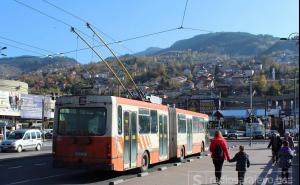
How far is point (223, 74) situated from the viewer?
16975 cm

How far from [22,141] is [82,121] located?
2374cm

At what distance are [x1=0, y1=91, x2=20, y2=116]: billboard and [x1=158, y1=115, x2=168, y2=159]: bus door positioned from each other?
4623 cm

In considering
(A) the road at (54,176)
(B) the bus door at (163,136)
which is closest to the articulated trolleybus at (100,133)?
(A) the road at (54,176)

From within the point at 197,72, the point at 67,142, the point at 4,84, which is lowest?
the point at 67,142

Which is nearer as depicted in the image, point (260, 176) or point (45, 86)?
point (260, 176)

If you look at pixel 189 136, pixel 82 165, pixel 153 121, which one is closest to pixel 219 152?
pixel 82 165

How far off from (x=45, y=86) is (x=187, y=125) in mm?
88052

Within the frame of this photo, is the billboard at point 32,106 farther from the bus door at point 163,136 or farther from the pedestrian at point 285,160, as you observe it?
the pedestrian at point 285,160

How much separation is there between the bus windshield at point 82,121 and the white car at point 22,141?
22.4 m

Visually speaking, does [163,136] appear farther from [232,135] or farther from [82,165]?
[232,135]

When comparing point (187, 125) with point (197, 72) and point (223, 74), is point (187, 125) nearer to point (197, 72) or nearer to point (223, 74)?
point (223, 74)

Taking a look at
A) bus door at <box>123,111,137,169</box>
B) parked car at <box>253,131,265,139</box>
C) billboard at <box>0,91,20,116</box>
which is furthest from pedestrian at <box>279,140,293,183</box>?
parked car at <box>253,131,265,139</box>

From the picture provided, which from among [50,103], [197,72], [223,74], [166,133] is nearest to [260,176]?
[166,133]

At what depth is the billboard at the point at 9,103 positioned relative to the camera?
6600 cm
